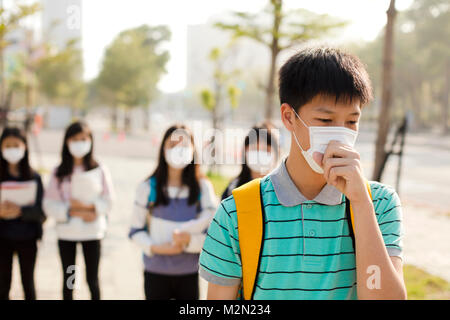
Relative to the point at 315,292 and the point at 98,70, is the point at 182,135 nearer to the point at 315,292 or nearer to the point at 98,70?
the point at 315,292

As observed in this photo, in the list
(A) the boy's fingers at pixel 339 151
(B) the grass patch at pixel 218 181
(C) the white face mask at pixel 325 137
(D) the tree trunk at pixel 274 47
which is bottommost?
(B) the grass patch at pixel 218 181

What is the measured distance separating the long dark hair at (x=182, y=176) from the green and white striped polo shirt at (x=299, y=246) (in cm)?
162

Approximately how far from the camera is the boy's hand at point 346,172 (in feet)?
3.79

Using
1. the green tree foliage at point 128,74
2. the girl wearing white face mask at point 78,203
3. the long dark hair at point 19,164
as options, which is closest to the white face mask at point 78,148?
the girl wearing white face mask at point 78,203

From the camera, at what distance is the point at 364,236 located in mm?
1160

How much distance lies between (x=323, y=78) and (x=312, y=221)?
16.4 inches

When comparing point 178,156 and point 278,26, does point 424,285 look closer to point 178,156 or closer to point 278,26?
point 178,156

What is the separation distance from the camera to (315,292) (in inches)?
49.8

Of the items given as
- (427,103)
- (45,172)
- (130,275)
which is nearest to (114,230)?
(130,275)

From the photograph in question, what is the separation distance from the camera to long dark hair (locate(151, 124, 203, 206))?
2888 mm

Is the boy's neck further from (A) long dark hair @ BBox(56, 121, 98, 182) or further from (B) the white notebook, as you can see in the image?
(B) the white notebook

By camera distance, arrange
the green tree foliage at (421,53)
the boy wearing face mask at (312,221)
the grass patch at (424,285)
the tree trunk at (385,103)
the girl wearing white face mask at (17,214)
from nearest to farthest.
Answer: the boy wearing face mask at (312,221), the girl wearing white face mask at (17,214), the grass patch at (424,285), the tree trunk at (385,103), the green tree foliage at (421,53)

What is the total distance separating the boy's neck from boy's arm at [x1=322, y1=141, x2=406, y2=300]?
136mm

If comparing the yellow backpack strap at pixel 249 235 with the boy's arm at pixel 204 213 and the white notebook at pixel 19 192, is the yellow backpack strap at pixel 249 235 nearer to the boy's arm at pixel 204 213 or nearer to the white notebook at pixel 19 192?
the boy's arm at pixel 204 213
